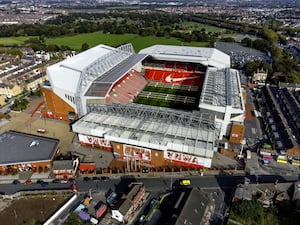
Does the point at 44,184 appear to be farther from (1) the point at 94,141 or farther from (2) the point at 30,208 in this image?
(1) the point at 94,141

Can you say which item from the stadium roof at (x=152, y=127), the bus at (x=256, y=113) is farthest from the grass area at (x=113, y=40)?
the stadium roof at (x=152, y=127)

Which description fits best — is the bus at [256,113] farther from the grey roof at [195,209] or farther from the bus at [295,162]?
the grey roof at [195,209]

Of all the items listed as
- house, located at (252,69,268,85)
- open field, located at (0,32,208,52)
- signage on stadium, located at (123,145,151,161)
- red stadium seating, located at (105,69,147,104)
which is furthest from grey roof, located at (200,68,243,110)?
open field, located at (0,32,208,52)

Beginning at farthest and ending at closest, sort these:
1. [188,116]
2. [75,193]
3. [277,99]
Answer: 1. [277,99]
2. [188,116]
3. [75,193]

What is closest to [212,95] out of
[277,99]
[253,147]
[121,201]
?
[253,147]

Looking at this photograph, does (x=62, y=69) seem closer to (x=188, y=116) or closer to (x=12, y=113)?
(x=12, y=113)
